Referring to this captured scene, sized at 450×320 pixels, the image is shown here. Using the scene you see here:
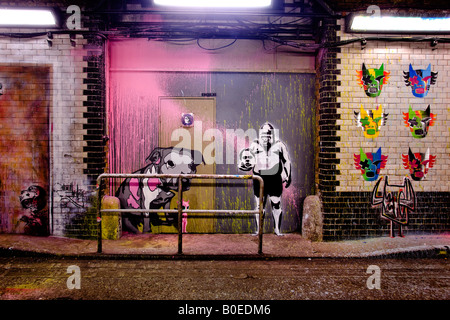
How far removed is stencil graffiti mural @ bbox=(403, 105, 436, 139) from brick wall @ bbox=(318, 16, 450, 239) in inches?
2.8

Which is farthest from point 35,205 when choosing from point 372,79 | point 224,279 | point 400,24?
point 400,24

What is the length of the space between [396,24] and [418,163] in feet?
8.11

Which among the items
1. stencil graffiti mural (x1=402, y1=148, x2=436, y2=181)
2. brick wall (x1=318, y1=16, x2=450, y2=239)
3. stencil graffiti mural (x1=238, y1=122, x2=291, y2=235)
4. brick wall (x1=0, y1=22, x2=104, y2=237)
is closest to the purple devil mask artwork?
brick wall (x1=318, y1=16, x2=450, y2=239)

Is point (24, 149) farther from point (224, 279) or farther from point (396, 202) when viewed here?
point (396, 202)

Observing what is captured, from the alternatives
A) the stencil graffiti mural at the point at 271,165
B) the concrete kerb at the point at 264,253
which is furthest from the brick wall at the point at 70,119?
the stencil graffiti mural at the point at 271,165

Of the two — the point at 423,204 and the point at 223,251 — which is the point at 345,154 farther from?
the point at 223,251

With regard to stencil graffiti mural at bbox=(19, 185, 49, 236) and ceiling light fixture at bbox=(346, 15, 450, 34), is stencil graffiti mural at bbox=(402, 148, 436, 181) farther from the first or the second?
stencil graffiti mural at bbox=(19, 185, 49, 236)

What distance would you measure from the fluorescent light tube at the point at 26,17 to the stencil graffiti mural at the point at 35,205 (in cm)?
286

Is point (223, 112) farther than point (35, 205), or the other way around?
point (223, 112)

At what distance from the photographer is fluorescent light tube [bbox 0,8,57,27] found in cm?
480

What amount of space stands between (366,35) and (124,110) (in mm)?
4606

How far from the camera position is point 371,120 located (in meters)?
4.97
